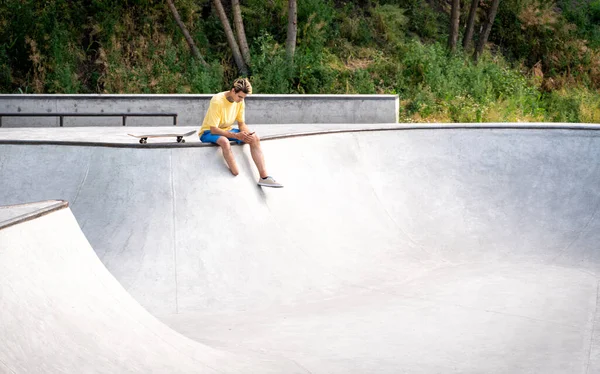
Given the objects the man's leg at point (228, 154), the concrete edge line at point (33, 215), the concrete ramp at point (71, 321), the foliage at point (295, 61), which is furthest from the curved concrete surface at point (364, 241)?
the foliage at point (295, 61)

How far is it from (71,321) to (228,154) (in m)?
3.76

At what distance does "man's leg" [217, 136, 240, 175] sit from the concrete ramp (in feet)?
9.27

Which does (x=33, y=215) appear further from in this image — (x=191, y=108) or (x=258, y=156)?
(x=191, y=108)

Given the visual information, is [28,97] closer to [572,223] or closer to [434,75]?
[434,75]

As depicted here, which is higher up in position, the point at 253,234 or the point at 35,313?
the point at 35,313

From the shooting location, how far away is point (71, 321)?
4.73m

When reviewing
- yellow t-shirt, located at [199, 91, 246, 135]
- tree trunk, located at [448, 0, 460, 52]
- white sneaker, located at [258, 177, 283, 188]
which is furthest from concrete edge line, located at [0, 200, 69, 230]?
tree trunk, located at [448, 0, 460, 52]

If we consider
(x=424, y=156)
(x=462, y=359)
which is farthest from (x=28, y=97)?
(x=462, y=359)

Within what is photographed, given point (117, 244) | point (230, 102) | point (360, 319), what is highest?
point (230, 102)

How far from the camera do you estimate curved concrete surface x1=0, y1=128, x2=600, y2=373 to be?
659 cm

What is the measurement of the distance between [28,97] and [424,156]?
23.1ft

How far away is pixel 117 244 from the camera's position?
747cm

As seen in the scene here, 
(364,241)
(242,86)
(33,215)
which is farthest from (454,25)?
(33,215)

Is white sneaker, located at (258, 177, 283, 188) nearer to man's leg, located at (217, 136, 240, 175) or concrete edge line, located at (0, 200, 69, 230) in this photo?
→ man's leg, located at (217, 136, 240, 175)
